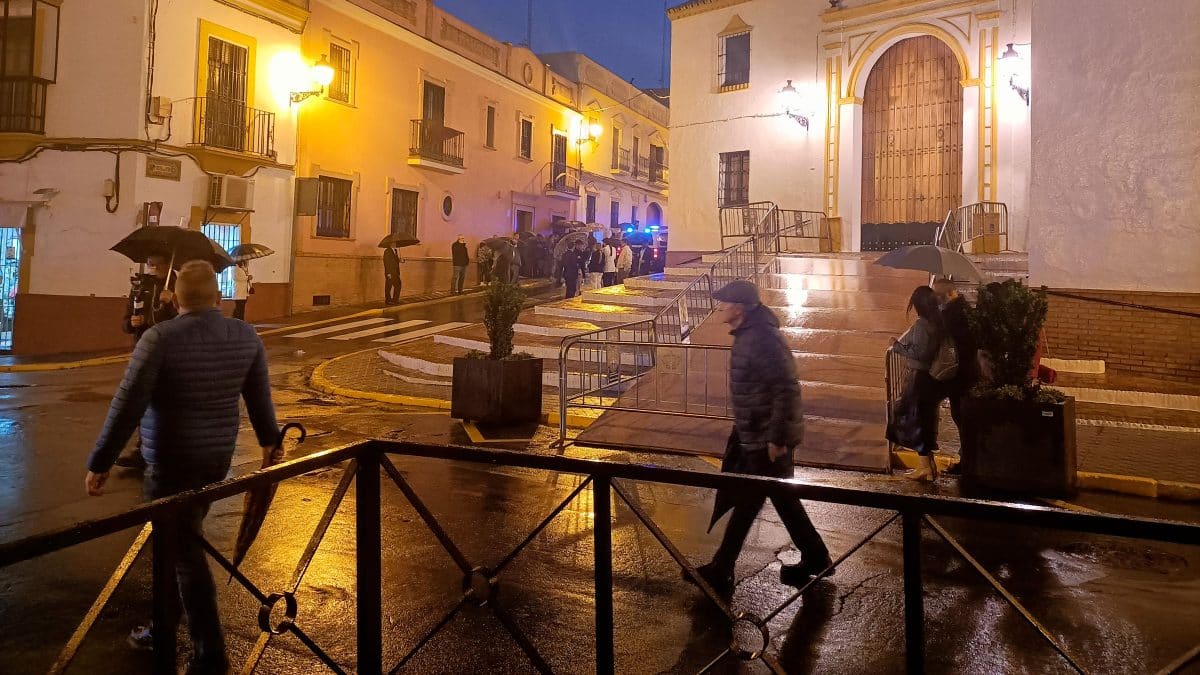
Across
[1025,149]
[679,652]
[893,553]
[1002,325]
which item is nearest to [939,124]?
[1025,149]

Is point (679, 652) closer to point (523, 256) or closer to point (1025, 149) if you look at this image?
point (1025, 149)

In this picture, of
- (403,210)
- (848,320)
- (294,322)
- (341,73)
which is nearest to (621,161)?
(403,210)

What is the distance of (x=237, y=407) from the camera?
378 centimetres

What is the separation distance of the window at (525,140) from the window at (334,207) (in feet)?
32.6

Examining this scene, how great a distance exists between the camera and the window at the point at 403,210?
24483 mm

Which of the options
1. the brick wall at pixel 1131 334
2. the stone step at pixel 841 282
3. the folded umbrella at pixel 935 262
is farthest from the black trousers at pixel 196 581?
the stone step at pixel 841 282

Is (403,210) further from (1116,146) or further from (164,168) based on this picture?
(1116,146)

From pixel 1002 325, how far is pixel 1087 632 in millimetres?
3337

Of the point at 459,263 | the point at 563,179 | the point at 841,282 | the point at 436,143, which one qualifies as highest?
the point at 563,179

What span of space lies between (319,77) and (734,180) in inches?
431

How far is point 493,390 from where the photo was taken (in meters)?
9.32

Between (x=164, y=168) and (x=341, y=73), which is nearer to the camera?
(x=164, y=168)

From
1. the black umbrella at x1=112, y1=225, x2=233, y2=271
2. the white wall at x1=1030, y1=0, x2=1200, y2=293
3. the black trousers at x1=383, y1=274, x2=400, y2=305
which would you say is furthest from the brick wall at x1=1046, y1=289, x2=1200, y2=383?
the black trousers at x1=383, y1=274, x2=400, y2=305

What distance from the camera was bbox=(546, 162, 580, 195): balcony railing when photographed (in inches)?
1302
